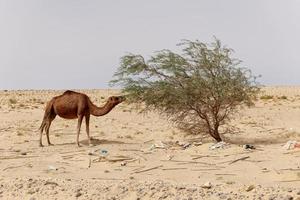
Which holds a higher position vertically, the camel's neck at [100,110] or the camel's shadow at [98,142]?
the camel's neck at [100,110]

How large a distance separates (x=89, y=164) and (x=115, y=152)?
165 centimetres

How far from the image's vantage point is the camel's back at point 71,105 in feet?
56.1

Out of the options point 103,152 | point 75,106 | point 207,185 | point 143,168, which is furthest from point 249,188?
point 75,106

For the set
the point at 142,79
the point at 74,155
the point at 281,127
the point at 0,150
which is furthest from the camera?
the point at 281,127

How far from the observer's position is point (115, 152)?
1503cm

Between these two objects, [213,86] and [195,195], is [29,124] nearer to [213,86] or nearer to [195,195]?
[213,86]

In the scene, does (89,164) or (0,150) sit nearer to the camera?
(89,164)

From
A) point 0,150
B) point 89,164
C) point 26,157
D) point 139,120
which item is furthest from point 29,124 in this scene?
point 89,164

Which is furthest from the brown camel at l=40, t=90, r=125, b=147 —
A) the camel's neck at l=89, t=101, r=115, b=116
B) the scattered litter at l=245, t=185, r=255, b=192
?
the scattered litter at l=245, t=185, r=255, b=192

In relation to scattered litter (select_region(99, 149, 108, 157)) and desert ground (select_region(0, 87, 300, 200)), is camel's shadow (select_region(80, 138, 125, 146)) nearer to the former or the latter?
desert ground (select_region(0, 87, 300, 200))

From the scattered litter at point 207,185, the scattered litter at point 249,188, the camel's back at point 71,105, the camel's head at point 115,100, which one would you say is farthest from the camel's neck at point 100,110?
the scattered litter at point 249,188

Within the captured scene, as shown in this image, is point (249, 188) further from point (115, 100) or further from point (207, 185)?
point (115, 100)

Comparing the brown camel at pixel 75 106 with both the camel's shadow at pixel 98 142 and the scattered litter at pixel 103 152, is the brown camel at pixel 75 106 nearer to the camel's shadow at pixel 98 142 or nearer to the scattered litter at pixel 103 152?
the camel's shadow at pixel 98 142

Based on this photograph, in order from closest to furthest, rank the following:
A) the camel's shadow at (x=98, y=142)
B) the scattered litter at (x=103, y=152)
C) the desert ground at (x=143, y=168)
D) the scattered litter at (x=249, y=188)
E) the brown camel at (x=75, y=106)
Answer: the scattered litter at (x=249, y=188)
the desert ground at (x=143, y=168)
the scattered litter at (x=103, y=152)
the brown camel at (x=75, y=106)
the camel's shadow at (x=98, y=142)
